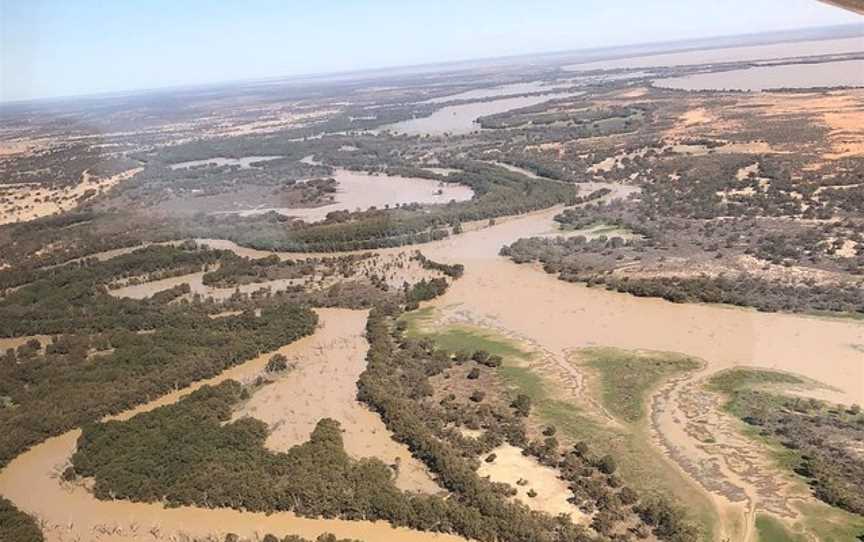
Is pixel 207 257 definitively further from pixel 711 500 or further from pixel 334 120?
pixel 334 120

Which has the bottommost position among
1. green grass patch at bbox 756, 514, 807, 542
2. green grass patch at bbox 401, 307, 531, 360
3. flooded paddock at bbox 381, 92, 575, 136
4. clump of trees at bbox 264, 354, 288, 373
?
flooded paddock at bbox 381, 92, 575, 136

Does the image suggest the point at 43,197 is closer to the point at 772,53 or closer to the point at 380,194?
the point at 380,194

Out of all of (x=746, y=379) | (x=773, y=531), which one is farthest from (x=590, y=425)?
(x=773, y=531)

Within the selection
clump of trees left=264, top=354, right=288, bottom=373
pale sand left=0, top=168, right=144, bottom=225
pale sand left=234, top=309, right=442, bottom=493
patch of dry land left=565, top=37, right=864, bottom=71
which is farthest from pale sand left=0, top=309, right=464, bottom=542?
patch of dry land left=565, top=37, right=864, bottom=71

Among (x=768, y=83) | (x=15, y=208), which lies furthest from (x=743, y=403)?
(x=768, y=83)

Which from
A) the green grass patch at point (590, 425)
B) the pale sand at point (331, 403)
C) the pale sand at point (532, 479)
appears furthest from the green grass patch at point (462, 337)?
the pale sand at point (532, 479)

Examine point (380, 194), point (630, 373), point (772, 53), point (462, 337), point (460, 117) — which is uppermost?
point (772, 53)

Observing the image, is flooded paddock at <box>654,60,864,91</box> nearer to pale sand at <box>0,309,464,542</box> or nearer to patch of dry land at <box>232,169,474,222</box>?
patch of dry land at <box>232,169,474,222</box>
